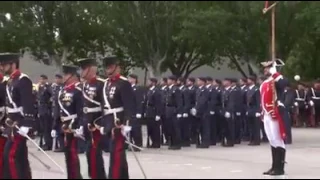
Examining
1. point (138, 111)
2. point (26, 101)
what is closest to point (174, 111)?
point (138, 111)

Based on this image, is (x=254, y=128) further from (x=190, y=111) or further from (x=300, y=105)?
(x=300, y=105)

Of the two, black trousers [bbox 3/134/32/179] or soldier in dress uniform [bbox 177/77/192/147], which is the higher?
soldier in dress uniform [bbox 177/77/192/147]

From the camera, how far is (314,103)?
28359 millimetres

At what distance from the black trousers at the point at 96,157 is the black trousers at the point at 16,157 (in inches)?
36.8

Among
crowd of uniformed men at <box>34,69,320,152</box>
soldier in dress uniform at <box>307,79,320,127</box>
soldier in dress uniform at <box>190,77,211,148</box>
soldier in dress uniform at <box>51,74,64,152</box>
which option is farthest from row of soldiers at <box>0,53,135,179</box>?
soldier in dress uniform at <box>307,79,320,127</box>

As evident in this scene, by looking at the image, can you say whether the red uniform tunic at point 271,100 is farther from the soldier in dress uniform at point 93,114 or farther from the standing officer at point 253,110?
the standing officer at point 253,110

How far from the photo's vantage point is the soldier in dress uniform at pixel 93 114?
1128 cm

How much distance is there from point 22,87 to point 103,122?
3.84 ft

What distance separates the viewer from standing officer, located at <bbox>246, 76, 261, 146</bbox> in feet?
65.4

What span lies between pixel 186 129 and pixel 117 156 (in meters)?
9.00

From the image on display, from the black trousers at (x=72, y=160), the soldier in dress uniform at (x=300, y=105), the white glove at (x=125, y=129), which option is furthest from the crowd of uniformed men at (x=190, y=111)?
the soldier in dress uniform at (x=300, y=105)

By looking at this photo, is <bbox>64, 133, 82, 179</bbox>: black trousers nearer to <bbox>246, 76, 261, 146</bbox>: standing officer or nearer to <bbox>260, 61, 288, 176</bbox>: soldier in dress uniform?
<bbox>260, 61, 288, 176</bbox>: soldier in dress uniform

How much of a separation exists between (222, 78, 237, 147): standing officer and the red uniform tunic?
691 centimetres

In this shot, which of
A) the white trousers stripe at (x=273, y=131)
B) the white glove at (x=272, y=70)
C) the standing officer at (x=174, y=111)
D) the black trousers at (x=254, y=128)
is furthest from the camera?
the black trousers at (x=254, y=128)
